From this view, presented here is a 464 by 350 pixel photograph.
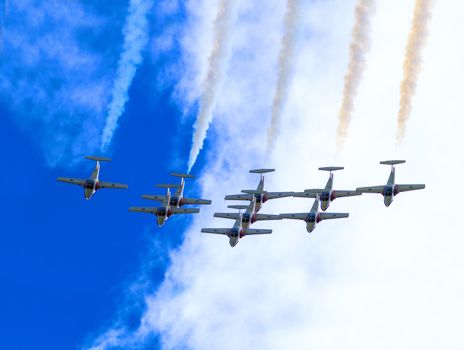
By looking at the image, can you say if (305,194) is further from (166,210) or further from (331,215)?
(166,210)

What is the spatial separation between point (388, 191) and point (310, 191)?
596 centimetres

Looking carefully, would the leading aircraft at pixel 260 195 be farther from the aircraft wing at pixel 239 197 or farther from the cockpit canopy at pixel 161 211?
the cockpit canopy at pixel 161 211

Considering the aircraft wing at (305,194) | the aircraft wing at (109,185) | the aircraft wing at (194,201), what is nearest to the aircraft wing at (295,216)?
the aircraft wing at (305,194)

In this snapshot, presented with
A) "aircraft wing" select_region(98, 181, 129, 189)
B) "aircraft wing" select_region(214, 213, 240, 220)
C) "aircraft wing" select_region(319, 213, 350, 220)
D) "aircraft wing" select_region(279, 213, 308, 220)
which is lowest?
"aircraft wing" select_region(98, 181, 129, 189)

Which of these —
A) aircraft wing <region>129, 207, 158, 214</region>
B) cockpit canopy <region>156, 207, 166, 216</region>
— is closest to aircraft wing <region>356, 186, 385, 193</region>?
cockpit canopy <region>156, 207, 166, 216</region>

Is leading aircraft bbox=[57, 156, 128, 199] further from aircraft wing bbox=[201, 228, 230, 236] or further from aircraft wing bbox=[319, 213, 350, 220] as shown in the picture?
aircraft wing bbox=[319, 213, 350, 220]

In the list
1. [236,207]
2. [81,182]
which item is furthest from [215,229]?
[81,182]

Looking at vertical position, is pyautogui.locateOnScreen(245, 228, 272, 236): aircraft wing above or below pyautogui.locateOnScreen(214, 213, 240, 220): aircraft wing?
below

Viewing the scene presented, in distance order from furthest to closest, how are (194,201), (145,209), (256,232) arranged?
(145,209), (256,232), (194,201)

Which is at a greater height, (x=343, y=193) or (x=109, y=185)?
(x=343, y=193)

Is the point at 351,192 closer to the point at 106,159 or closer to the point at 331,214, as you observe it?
the point at 331,214

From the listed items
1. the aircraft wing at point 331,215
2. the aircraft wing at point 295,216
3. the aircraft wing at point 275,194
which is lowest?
the aircraft wing at point 295,216

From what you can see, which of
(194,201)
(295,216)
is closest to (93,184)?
(194,201)

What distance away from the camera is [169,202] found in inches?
4707
